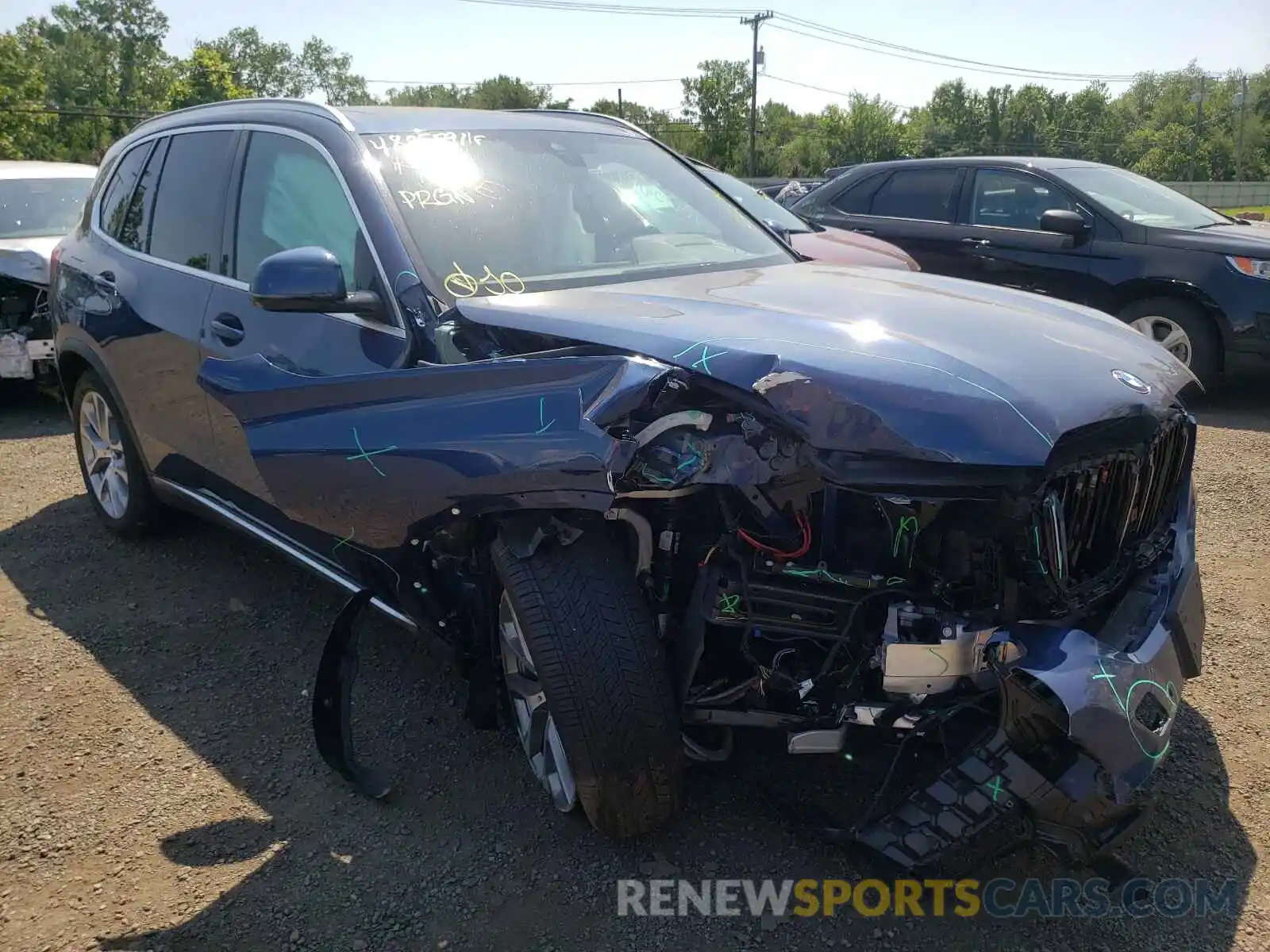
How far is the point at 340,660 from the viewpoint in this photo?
2.83 meters

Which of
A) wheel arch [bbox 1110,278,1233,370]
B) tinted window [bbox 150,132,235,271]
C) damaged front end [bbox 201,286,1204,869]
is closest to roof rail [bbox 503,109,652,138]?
tinted window [bbox 150,132,235,271]

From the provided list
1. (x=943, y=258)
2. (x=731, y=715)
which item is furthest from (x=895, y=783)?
(x=943, y=258)

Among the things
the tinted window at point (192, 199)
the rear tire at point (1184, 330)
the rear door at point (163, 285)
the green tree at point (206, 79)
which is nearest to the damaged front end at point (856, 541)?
the rear door at point (163, 285)

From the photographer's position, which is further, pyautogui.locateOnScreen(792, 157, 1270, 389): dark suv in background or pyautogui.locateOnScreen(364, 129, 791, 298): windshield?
pyautogui.locateOnScreen(792, 157, 1270, 389): dark suv in background

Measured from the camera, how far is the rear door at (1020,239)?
24.6 feet

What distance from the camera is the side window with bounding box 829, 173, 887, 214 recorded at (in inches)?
345

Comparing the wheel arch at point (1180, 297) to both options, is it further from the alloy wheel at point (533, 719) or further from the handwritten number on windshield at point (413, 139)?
the alloy wheel at point (533, 719)

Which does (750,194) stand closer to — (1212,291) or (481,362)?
(1212,291)

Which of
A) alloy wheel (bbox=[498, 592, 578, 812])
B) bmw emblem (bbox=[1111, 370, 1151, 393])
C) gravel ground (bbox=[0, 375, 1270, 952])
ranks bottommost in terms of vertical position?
gravel ground (bbox=[0, 375, 1270, 952])

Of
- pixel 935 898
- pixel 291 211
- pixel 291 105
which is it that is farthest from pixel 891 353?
pixel 291 105

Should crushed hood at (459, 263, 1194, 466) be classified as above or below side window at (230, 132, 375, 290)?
below

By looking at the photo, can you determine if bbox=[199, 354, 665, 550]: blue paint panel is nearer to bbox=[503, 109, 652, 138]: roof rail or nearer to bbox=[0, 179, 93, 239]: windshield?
bbox=[503, 109, 652, 138]: roof rail

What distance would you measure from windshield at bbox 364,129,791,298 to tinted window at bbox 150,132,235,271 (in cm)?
95

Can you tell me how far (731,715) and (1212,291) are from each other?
20.3ft
